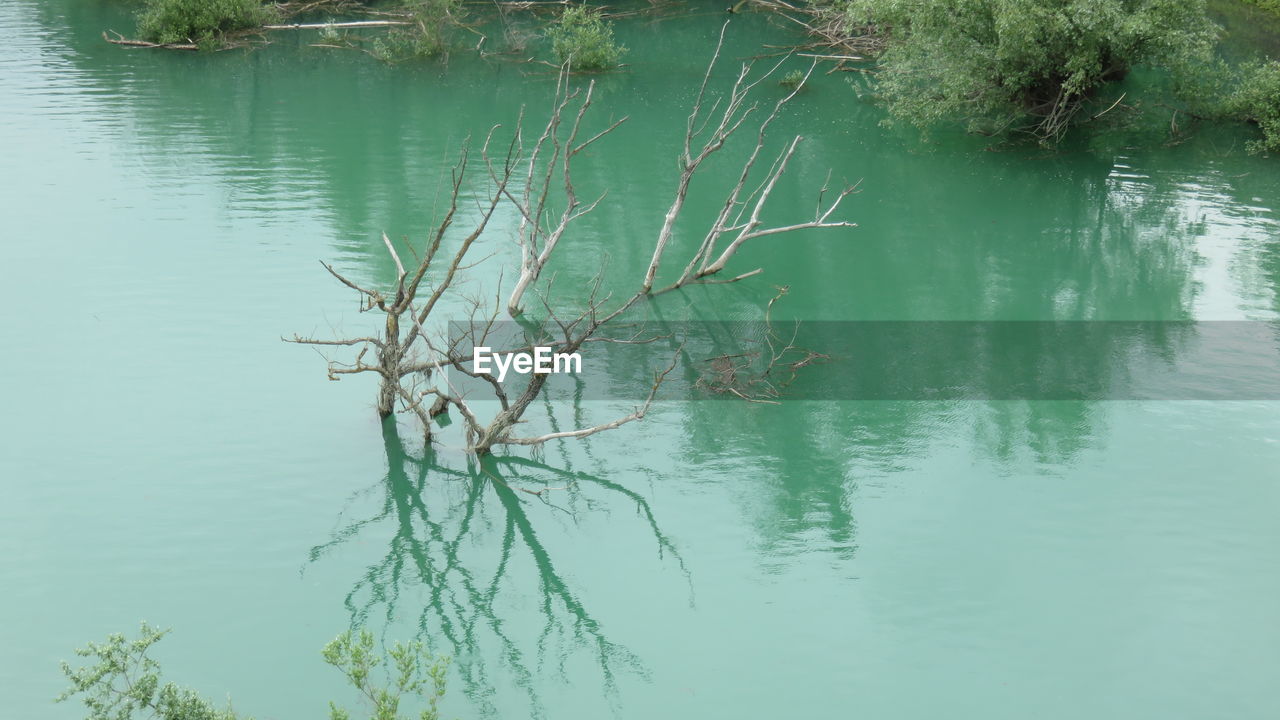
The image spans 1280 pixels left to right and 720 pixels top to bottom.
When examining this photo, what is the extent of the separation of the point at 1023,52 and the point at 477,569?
1237 centimetres

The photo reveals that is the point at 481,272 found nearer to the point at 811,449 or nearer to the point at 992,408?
the point at 811,449

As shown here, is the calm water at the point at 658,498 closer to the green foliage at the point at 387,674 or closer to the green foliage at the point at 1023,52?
the green foliage at the point at 387,674

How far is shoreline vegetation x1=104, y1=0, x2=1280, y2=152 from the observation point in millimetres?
17344

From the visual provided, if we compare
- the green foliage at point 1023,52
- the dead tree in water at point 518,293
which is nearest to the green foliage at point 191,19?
the dead tree in water at point 518,293

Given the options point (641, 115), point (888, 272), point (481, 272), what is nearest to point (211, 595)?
point (481, 272)

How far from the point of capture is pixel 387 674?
8180mm

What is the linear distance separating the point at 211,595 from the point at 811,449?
525 centimetres

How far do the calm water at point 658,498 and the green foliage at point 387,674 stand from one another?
0.91 feet

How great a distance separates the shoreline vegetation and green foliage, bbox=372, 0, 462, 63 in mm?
33

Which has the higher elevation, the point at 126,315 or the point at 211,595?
the point at 126,315

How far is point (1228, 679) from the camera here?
26.9 ft
